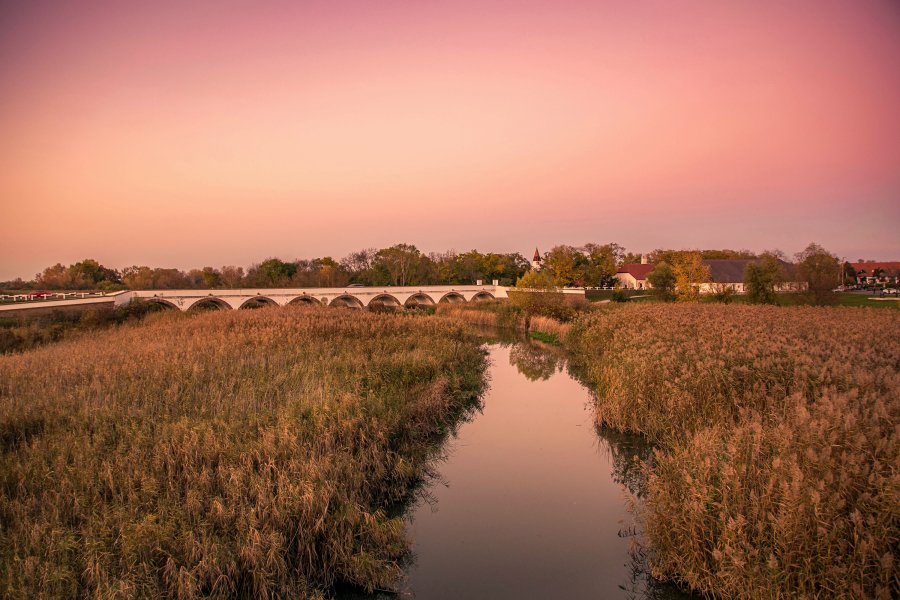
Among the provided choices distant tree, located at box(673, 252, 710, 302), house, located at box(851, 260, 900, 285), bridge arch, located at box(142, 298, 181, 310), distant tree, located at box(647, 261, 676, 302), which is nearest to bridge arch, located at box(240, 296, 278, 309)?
bridge arch, located at box(142, 298, 181, 310)

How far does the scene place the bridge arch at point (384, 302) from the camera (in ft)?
203

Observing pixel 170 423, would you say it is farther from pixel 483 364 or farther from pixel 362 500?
pixel 483 364

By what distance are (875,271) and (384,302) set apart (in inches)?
5041

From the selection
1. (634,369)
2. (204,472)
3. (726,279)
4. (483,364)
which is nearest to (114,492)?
(204,472)

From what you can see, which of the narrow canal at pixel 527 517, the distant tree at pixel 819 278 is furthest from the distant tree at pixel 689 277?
the narrow canal at pixel 527 517

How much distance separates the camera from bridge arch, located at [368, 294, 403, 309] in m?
62.0

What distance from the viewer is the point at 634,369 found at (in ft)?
51.5

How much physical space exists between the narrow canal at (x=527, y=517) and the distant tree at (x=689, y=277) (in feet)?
111

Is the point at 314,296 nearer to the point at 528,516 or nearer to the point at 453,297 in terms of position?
the point at 453,297

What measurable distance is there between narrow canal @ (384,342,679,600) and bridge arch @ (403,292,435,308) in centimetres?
4953

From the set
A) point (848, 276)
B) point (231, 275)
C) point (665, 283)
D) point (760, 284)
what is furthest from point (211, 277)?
point (848, 276)

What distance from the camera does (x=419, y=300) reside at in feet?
226

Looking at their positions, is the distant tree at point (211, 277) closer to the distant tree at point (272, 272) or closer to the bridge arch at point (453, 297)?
the distant tree at point (272, 272)

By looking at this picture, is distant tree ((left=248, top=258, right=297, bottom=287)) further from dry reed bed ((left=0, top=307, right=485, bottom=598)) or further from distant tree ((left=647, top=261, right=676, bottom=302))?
dry reed bed ((left=0, top=307, right=485, bottom=598))
